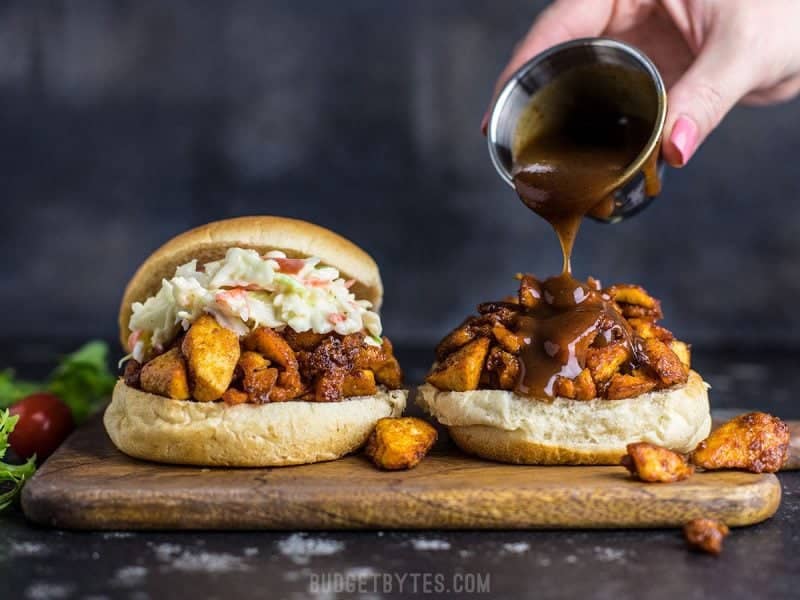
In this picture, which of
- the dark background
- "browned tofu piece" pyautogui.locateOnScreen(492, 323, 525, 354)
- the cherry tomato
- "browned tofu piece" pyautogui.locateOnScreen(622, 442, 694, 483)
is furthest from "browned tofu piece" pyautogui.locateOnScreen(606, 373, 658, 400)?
the dark background

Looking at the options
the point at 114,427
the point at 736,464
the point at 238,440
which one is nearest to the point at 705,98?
the point at 736,464

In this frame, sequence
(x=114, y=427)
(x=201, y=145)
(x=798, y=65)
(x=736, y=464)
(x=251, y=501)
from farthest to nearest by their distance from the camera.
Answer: (x=201, y=145), (x=798, y=65), (x=114, y=427), (x=736, y=464), (x=251, y=501)

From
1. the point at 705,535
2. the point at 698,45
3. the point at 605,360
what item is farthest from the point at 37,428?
the point at 698,45

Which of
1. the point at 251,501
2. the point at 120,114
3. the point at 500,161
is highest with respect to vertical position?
the point at 120,114

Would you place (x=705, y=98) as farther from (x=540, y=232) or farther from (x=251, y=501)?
(x=540, y=232)

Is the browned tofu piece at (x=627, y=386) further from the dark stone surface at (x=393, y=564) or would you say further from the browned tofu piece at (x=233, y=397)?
the browned tofu piece at (x=233, y=397)

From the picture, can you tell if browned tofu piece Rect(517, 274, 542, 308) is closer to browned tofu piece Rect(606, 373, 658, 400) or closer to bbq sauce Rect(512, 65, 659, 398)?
bbq sauce Rect(512, 65, 659, 398)
